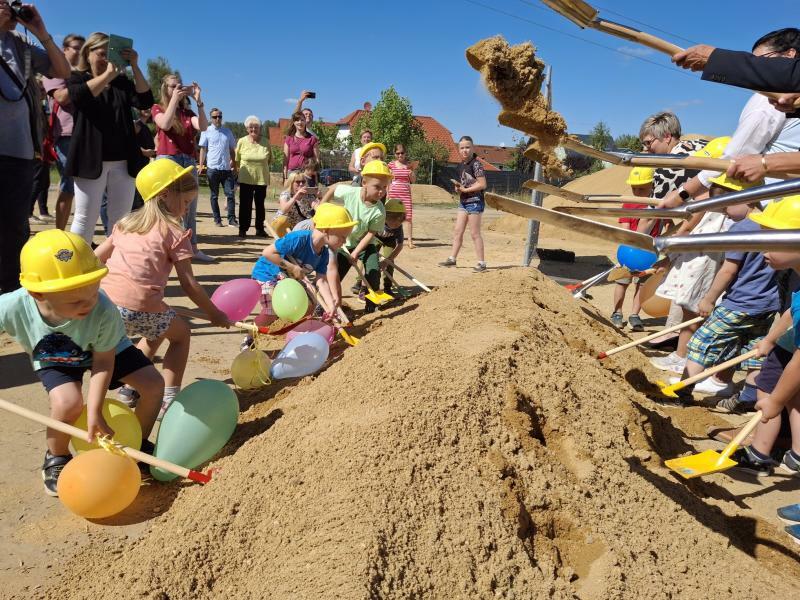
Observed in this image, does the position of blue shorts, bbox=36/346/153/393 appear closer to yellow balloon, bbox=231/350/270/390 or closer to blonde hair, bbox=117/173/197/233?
blonde hair, bbox=117/173/197/233

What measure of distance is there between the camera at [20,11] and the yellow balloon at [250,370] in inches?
105

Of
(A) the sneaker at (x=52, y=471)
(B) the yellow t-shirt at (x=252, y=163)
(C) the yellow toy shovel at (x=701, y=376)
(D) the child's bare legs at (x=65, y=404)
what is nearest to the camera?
(D) the child's bare legs at (x=65, y=404)

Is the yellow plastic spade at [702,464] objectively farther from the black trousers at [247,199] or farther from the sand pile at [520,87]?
the black trousers at [247,199]

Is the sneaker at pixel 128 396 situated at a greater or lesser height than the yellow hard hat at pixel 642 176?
lesser

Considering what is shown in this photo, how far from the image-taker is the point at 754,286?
4078 millimetres

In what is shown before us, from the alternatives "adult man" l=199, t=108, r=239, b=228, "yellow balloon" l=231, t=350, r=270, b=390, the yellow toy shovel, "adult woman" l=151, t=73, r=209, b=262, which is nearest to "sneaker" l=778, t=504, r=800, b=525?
the yellow toy shovel

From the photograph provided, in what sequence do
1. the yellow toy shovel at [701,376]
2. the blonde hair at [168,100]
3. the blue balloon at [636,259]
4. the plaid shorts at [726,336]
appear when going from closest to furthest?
the yellow toy shovel at [701,376], the plaid shorts at [726,336], the blue balloon at [636,259], the blonde hair at [168,100]

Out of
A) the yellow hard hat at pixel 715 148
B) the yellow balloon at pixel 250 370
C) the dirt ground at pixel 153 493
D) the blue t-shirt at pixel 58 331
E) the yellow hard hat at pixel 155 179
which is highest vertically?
the yellow hard hat at pixel 715 148

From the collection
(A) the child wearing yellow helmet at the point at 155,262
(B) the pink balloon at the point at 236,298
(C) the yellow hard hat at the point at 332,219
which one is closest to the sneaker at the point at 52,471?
(A) the child wearing yellow helmet at the point at 155,262

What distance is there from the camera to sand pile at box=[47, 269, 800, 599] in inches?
76.2

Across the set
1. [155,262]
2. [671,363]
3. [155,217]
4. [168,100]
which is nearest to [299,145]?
[168,100]

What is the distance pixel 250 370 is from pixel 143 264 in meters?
1.02

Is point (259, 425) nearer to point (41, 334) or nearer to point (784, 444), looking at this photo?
point (41, 334)

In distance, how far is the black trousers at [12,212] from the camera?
3955mm
